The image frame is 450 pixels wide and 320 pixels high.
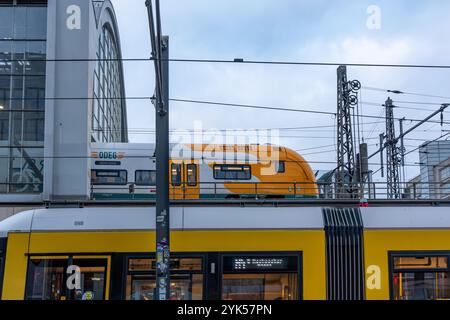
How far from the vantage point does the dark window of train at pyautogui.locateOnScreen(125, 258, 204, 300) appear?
9344 millimetres

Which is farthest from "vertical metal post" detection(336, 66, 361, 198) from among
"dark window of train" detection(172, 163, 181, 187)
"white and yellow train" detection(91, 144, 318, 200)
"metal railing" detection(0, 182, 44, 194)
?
"metal railing" detection(0, 182, 44, 194)

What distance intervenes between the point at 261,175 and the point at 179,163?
3.18 metres

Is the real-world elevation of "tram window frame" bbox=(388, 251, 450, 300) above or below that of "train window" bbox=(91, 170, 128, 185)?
below

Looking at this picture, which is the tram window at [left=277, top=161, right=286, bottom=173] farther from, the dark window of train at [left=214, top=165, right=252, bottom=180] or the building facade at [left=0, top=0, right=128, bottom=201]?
the building facade at [left=0, top=0, right=128, bottom=201]

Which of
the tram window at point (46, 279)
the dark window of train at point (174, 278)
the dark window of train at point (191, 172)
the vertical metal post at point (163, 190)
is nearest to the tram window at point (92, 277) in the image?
the tram window at point (46, 279)

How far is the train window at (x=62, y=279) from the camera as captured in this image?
912 centimetres

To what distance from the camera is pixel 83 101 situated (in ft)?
83.3

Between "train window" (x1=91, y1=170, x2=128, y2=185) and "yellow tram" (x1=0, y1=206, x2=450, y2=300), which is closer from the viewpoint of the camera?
"yellow tram" (x1=0, y1=206, x2=450, y2=300)

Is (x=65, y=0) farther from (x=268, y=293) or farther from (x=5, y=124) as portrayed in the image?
(x=268, y=293)

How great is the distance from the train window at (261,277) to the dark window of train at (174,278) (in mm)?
474

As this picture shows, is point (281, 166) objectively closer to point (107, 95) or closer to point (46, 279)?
point (46, 279)

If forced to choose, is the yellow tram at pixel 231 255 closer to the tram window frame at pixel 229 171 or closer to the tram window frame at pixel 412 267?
the tram window frame at pixel 412 267

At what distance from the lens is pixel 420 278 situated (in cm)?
955
